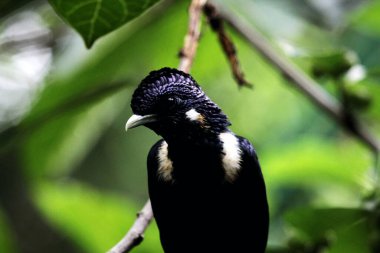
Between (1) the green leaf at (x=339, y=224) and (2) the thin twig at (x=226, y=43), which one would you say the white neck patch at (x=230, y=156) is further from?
(1) the green leaf at (x=339, y=224)

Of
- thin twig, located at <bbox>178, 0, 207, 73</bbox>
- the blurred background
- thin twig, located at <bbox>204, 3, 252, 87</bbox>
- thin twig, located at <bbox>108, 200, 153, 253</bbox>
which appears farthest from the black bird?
the blurred background

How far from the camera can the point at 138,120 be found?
1.86 metres

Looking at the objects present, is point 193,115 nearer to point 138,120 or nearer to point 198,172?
point 198,172

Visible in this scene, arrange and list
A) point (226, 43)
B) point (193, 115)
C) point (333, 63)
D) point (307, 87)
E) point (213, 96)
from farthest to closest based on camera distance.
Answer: point (213, 96), point (307, 87), point (333, 63), point (226, 43), point (193, 115)

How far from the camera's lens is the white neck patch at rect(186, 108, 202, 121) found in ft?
6.82

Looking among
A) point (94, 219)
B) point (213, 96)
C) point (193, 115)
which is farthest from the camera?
point (213, 96)

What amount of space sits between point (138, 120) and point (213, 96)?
213cm

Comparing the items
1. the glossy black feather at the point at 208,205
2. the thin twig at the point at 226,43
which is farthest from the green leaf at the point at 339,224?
the thin twig at the point at 226,43

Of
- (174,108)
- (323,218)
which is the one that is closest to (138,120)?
(174,108)

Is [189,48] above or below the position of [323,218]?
above

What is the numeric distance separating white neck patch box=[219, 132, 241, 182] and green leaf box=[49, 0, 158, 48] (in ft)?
1.31

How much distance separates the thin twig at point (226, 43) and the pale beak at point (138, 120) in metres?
0.59

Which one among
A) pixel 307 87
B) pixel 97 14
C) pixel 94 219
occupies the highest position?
pixel 97 14

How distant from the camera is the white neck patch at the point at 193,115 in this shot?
208 cm
